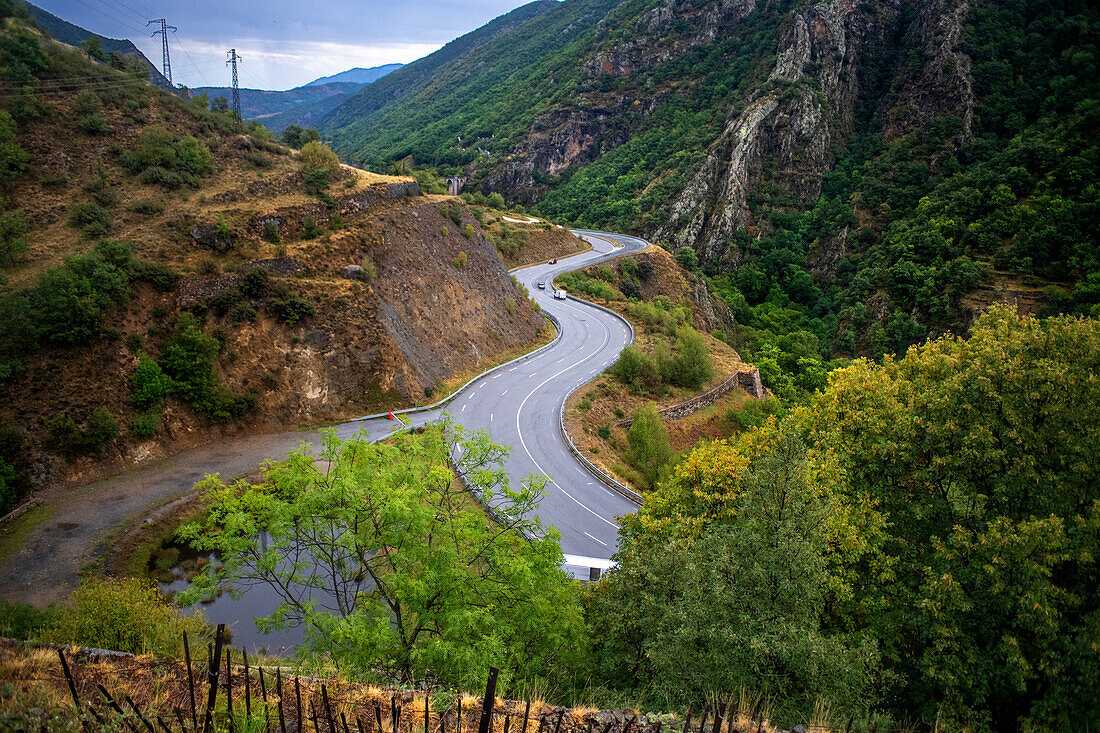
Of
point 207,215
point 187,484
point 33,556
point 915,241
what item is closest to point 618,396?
point 187,484

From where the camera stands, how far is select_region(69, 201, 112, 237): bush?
25422mm

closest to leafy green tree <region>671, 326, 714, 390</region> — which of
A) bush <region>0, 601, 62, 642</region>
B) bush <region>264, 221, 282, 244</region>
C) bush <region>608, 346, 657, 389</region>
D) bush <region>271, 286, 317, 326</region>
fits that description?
bush <region>608, 346, 657, 389</region>

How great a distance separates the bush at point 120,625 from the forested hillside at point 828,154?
46.5 metres

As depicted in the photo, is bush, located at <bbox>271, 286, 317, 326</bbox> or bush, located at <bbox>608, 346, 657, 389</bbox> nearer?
bush, located at <bbox>271, 286, 317, 326</bbox>

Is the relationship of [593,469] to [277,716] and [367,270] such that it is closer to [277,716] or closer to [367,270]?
[367,270]

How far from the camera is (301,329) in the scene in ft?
88.1

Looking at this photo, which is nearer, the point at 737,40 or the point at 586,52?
the point at 737,40

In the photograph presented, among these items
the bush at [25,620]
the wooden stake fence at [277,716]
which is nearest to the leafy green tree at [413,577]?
the wooden stake fence at [277,716]

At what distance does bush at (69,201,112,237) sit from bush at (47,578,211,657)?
2126 centimetres

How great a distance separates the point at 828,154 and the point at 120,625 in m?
104

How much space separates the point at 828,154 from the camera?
87.8 metres

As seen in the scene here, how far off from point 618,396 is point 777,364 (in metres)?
26.0

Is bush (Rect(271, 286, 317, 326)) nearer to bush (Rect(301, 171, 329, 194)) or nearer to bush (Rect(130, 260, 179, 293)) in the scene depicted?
bush (Rect(130, 260, 179, 293))

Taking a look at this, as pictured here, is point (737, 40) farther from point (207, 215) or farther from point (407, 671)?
point (407, 671)
